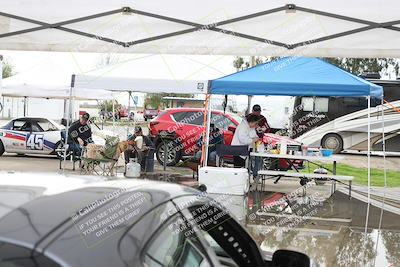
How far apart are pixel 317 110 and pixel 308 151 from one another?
1150 cm

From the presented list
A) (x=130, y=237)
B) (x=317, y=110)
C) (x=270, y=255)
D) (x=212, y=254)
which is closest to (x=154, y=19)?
(x=270, y=255)

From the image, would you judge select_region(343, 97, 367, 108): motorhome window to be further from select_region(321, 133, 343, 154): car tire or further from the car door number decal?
the car door number decal

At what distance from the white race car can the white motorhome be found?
9941mm

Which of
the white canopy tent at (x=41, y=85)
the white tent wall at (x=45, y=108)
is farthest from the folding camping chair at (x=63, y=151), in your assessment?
the white tent wall at (x=45, y=108)

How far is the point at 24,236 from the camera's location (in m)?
1.62

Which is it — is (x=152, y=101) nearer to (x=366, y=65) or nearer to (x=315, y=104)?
(x=366, y=65)

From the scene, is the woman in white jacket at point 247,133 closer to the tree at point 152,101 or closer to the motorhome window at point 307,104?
the motorhome window at point 307,104

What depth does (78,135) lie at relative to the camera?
14.4 metres

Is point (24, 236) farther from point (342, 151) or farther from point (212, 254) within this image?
point (342, 151)

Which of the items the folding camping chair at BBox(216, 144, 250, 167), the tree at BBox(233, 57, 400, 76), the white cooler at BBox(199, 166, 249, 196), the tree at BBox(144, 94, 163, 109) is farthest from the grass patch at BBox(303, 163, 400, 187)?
the tree at BBox(144, 94, 163, 109)

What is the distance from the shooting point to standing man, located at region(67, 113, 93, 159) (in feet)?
46.8

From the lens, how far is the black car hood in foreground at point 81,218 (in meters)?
1.62

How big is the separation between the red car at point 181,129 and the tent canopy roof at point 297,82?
446 cm

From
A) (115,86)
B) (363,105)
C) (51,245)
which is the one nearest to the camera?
(51,245)
